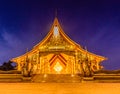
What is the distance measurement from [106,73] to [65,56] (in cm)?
614

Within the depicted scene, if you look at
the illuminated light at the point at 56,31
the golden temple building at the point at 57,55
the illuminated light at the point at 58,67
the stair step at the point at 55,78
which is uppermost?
the illuminated light at the point at 56,31

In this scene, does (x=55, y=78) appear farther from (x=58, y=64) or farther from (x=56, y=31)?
(x=56, y=31)

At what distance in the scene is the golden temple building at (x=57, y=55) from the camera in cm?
1906

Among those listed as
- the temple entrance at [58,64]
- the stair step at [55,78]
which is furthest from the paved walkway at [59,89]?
the temple entrance at [58,64]

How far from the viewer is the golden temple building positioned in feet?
62.5

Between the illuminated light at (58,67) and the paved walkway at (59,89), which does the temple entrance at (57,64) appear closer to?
the illuminated light at (58,67)

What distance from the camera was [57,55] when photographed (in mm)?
19453

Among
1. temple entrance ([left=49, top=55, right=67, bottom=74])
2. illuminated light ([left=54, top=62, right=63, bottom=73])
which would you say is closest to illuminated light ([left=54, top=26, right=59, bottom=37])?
temple entrance ([left=49, top=55, right=67, bottom=74])

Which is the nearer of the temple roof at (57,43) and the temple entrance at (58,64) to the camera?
the temple roof at (57,43)

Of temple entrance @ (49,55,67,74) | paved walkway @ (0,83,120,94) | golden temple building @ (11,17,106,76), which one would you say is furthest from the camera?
temple entrance @ (49,55,67,74)

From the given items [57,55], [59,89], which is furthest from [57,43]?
[59,89]

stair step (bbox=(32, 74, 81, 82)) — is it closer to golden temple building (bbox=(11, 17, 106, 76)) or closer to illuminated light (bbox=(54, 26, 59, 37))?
golden temple building (bbox=(11, 17, 106, 76))

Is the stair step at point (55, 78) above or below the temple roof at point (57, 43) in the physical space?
below

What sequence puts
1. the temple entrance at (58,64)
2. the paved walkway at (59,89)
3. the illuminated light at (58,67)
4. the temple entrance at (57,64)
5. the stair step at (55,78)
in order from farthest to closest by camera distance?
the illuminated light at (58,67) → the temple entrance at (58,64) → the temple entrance at (57,64) → the stair step at (55,78) → the paved walkway at (59,89)
